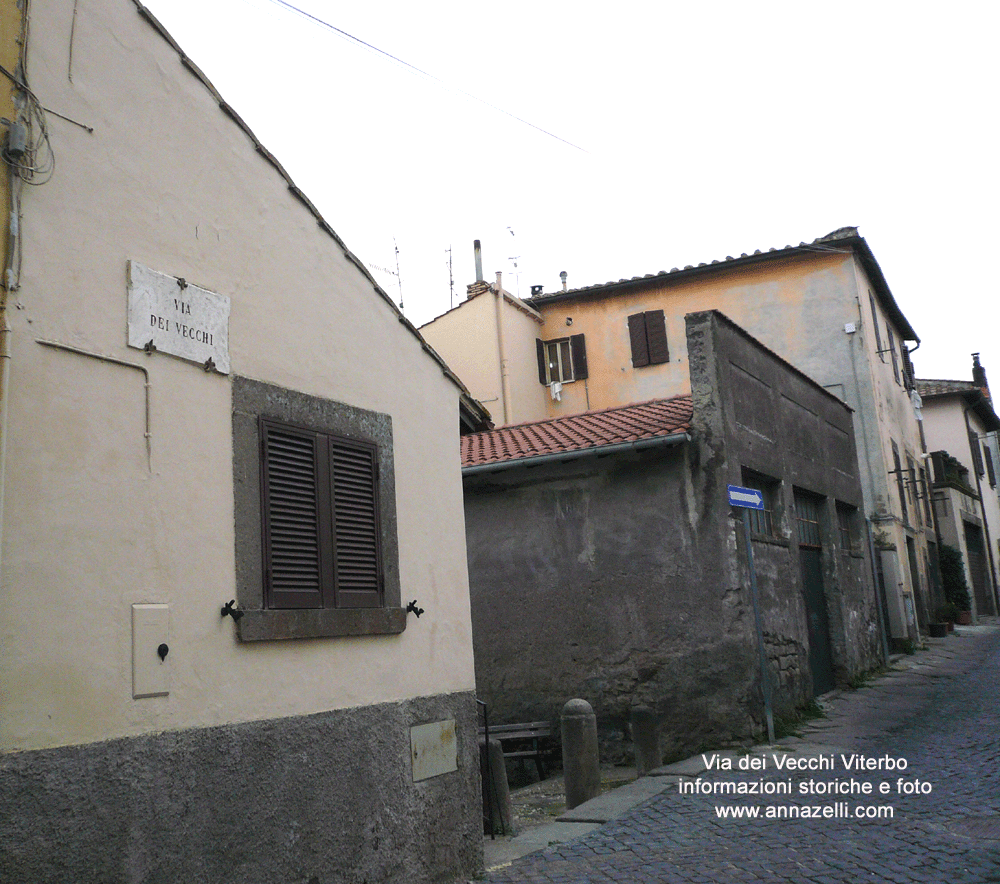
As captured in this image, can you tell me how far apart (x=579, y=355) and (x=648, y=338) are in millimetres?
1790

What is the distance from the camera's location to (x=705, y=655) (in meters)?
11.5

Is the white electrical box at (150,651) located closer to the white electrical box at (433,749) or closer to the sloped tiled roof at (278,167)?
the white electrical box at (433,749)

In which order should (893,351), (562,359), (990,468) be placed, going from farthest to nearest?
1. (990,468)
2. (893,351)
3. (562,359)

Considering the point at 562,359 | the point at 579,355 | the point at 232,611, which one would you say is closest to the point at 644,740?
the point at 232,611

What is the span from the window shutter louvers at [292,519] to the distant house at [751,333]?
653 inches

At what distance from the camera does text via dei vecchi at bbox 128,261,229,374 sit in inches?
207

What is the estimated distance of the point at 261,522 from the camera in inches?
233

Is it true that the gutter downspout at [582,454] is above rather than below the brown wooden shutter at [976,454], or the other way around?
below

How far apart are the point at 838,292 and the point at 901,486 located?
485 centimetres

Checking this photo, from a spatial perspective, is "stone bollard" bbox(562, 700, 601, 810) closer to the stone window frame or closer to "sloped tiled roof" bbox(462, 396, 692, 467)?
the stone window frame

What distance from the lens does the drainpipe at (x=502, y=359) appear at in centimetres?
2294

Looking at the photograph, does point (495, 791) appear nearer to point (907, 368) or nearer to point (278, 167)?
point (278, 167)

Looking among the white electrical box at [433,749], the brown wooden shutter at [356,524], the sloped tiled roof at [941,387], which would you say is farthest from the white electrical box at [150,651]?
the sloped tiled roof at [941,387]

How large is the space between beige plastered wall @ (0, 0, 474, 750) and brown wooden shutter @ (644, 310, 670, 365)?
17588mm
